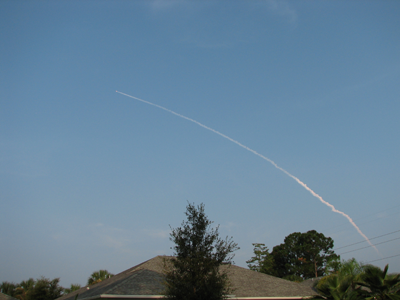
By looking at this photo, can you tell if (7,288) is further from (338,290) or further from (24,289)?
(338,290)

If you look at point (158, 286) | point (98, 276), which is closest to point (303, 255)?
point (98, 276)

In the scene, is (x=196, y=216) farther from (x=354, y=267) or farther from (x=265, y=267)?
(x=265, y=267)

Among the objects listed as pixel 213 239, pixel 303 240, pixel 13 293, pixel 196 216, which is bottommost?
pixel 13 293

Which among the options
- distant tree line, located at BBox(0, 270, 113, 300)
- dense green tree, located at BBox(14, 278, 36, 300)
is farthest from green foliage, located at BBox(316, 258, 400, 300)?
dense green tree, located at BBox(14, 278, 36, 300)

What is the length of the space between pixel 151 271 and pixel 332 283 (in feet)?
44.1

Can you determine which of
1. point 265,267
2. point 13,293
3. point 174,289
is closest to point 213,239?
point 174,289

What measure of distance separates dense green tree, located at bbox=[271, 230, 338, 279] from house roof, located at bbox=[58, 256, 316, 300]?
175 feet

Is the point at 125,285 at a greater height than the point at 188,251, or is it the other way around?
the point at 188,251

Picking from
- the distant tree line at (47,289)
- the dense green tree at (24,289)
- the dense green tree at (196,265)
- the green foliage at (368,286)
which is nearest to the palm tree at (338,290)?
the green foliage at (368,286)

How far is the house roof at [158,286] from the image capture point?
20.4 meters

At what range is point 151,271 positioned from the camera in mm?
25812

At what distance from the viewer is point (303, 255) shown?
79438 mm

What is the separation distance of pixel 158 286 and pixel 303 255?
65.8 m

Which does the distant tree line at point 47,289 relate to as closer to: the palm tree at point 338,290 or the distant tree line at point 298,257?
the palm tree at point 338,290
